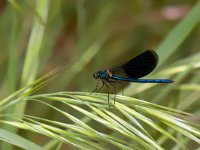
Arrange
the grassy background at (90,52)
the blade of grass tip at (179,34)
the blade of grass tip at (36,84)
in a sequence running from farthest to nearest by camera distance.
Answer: the blade of grass tip at (179,34), the grassy background at (90,52), the blade of grass tip at (36,84)

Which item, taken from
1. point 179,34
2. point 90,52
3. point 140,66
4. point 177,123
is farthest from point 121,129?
point 90,52

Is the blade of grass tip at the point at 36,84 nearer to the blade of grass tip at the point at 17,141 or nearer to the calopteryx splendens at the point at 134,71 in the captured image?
the blade of grass tip at the point at 17,141

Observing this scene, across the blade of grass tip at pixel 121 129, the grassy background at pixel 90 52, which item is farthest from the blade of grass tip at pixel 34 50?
the blade of grass tip at pixel 121 129

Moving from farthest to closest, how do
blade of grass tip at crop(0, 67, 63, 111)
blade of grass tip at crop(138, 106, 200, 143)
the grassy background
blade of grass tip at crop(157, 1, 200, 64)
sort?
1. blade of grass tip at crop(157, 1, 200, 64)
2. the grassy background
3. blade of grass tip at crop(0, 67, 63, 111)
4. blade of grass tip at crop(138, 106, 200, 143)

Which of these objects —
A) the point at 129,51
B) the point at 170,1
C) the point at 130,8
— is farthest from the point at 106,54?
the point at 170,1

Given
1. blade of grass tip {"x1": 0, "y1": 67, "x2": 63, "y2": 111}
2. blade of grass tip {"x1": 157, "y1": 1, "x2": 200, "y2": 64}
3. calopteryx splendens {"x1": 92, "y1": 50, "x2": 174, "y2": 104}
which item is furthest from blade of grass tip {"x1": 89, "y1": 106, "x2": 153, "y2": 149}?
blade of grass tip {"x1": 157, "y1": 1, "x2": 200, "y2": 64}

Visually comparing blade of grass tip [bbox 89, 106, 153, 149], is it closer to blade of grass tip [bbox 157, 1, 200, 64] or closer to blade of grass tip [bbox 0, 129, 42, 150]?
blade of grass tip [bbox 0, 129, 42, 150]

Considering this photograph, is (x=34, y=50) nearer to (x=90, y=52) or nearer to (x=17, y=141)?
(x=17, y=141)
